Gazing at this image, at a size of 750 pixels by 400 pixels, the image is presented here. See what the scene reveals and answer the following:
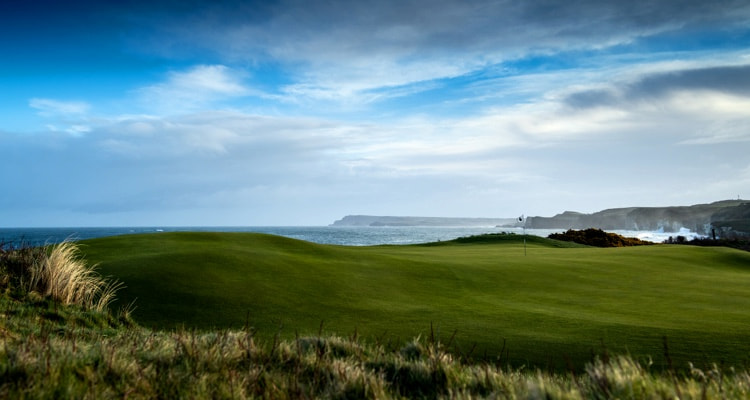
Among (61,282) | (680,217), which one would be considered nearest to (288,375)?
(61,282)

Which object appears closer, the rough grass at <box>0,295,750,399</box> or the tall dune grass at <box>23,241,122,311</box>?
the rough grass at <box>0,295,750,399</box>

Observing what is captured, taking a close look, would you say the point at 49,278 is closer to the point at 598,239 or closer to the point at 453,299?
the point at 453,299

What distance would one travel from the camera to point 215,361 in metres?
4.53

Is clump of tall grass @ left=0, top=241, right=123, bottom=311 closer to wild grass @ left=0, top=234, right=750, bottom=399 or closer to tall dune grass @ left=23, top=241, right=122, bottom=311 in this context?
tall dune grass @ left=23, top=241, right=122, bottom=311

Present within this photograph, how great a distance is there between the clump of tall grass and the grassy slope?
0.90 metres

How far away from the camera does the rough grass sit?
3.56m

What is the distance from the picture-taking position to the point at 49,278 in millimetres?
8766

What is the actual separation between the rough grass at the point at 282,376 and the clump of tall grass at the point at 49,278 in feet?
11.7

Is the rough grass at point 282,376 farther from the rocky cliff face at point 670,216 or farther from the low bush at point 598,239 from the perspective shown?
the rocky cliff face at point 670,216

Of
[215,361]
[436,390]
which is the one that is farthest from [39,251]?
[436,390]

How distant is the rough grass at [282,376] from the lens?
3.56m

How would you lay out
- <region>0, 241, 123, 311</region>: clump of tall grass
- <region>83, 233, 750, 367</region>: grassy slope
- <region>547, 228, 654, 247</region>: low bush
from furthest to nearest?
<region>547, 228, 654, 247</region>: low bush
<region>0, 241, 123, 311</region>: clump of tall grass
<region>83, 233, 750, 367</region>: grassy slope

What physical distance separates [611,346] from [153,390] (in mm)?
6418

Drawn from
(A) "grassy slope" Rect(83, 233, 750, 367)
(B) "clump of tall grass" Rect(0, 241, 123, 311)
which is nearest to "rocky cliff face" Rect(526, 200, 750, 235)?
(A) "grassy slope" Rect(83, 233, 750, 367)
